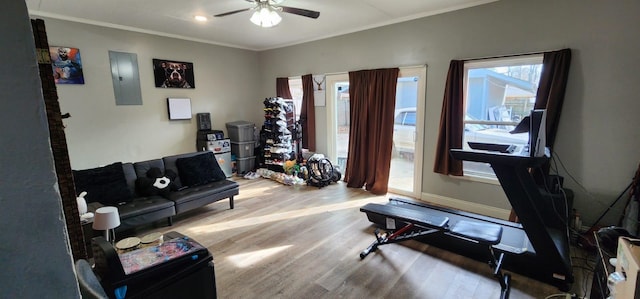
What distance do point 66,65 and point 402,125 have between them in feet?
16.9

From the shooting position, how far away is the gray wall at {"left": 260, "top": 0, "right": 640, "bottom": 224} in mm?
2947

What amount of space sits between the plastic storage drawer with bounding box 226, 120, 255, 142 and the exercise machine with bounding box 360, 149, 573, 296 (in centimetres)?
394

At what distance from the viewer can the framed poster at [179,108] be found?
543 centimetres

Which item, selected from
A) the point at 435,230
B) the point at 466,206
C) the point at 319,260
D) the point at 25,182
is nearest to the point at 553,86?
the point at 466,206

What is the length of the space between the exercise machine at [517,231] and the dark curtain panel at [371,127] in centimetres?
174

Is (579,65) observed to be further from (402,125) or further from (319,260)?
(319,260)

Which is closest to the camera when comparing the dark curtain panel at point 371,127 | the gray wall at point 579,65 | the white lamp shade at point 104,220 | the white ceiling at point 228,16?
the white lamp shade at point 104,220

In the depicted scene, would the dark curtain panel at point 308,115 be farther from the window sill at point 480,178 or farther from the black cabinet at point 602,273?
the black cabinet at point 602,273

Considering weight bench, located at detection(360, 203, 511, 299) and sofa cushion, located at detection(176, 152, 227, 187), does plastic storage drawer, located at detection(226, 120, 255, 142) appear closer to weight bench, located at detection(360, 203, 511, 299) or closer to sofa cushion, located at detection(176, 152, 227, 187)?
sofa cushion, located at detection(176, 152, 227, 187)

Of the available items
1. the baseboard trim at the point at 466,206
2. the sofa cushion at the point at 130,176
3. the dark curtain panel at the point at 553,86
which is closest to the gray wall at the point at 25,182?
the sofa cushion at the point at 130,176

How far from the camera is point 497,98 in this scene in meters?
3.74

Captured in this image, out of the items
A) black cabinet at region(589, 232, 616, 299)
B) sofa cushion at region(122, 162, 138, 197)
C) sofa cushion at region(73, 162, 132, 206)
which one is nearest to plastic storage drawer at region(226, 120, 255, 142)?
sofa cushion at region(122, 162, 138, 197)

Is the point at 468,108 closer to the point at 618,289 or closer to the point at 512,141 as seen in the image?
the point at 512,141

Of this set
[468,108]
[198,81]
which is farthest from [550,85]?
[198,81]
